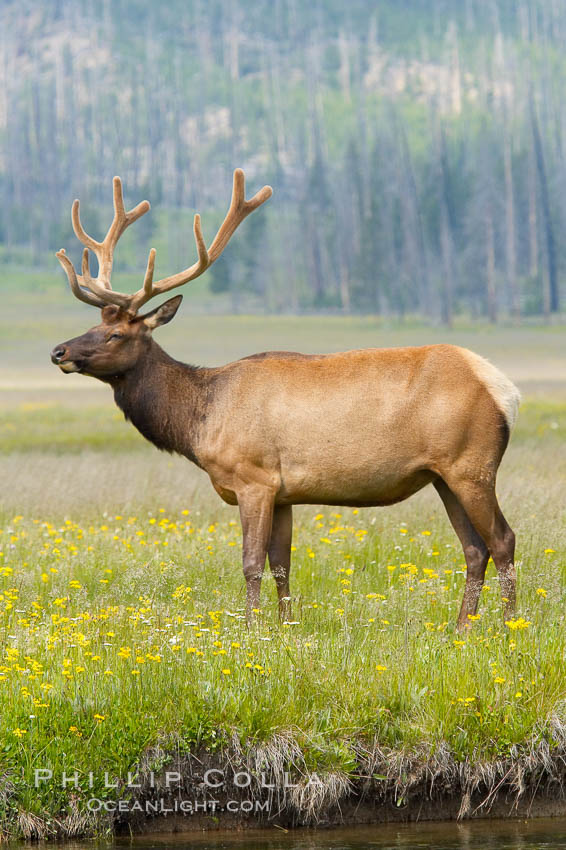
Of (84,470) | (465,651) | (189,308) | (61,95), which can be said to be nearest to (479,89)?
(61,95)

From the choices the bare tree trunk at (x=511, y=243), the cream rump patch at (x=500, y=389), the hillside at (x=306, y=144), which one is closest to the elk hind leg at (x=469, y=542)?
the cream rump patch at (x=500, y=389)

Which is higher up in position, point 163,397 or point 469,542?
point 163,397

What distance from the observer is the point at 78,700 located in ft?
21.9

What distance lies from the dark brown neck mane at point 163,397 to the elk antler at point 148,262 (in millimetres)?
450

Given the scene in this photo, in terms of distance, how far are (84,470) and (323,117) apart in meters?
131

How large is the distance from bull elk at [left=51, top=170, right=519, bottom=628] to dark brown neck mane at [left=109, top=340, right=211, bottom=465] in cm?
2

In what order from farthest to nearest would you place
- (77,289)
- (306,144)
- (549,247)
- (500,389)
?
(306,144)
(549,247)
(77,289)
(500,389)

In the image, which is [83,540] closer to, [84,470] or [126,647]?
[126,647]

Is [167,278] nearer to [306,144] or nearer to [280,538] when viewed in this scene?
[280,538]

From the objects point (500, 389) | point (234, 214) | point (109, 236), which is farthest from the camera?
point (109, 236)

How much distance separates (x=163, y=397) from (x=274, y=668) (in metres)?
2.85

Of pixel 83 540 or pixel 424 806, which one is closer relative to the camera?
pixel 424 806

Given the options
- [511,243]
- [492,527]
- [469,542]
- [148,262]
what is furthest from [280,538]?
[511,243]

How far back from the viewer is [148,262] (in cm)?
931
